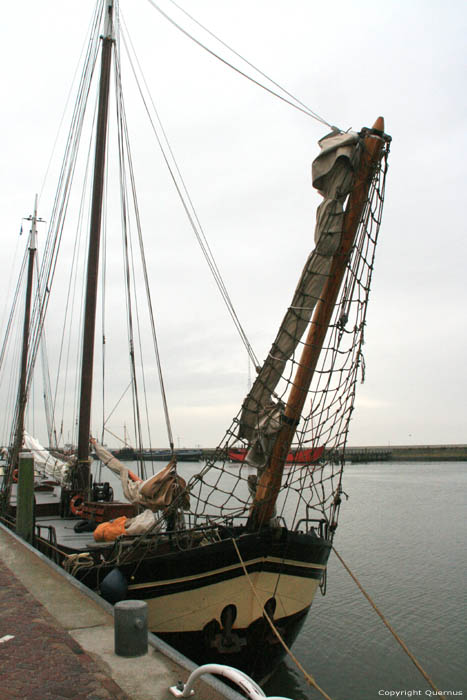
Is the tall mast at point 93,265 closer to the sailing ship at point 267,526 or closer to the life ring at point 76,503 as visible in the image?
the life ring at point 76,503

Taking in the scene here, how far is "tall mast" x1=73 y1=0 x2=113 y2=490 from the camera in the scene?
14.2 m

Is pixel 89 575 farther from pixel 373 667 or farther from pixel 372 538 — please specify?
pixel 372 538

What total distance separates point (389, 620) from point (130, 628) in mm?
10136

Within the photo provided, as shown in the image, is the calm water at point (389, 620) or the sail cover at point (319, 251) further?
the calm water at point (389, 620)

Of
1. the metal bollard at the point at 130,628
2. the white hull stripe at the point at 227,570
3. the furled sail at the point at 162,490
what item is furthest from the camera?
the furled sail at the point at 162,490

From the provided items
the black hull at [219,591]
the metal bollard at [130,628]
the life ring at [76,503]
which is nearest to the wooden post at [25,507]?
the life ring at [76,503]

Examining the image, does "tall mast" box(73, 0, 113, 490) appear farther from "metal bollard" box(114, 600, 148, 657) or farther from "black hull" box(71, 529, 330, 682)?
"metal bollard" box(114, 600, 148, 657)

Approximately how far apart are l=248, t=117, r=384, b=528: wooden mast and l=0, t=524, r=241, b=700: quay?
2620mm

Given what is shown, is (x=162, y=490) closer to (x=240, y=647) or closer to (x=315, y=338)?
(x=240, y=647)

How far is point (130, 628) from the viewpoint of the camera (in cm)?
530

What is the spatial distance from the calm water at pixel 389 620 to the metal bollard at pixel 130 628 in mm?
5551

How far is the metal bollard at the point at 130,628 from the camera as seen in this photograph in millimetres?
5281

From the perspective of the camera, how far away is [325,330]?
8.38 m

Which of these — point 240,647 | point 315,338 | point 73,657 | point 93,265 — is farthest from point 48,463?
point 73,657
